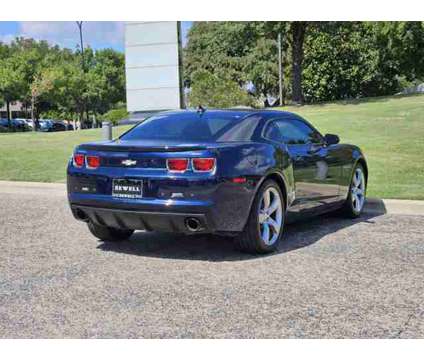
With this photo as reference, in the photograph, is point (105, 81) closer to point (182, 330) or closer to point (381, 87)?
point (381, 87)

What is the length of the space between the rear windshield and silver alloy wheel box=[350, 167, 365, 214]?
2399 mm

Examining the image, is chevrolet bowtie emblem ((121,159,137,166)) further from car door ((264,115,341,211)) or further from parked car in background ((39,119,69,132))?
parked car in background ((39,119,69,132))

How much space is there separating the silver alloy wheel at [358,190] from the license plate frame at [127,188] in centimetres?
360

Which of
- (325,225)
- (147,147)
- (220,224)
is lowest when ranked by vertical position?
(325,225)

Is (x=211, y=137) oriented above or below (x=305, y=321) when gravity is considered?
above

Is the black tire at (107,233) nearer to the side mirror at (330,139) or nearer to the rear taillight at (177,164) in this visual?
the rear taillight at (177,164)

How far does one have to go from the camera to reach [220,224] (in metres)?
5.71

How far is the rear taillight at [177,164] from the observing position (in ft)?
18.5

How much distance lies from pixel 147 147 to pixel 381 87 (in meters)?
49.7

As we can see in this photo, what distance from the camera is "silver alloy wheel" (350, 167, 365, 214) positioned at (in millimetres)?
8414

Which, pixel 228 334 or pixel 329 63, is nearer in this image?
pixel 228 334

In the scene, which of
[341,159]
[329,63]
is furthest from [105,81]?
[341,159]

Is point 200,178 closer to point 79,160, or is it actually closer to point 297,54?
point 79,160
